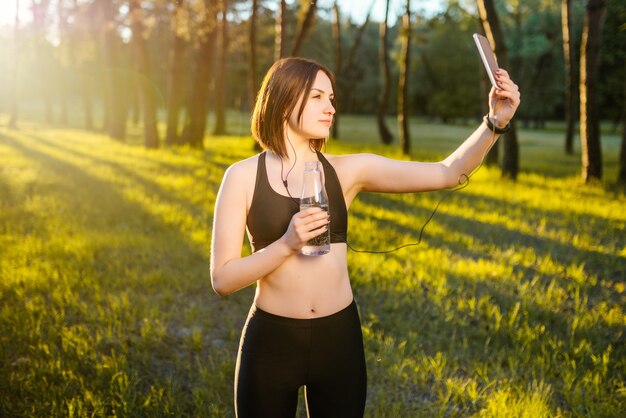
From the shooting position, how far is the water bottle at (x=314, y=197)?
88.2 inches

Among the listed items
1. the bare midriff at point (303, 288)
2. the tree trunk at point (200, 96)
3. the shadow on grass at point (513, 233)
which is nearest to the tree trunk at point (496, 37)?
the shadow on grass at point (513, 233)

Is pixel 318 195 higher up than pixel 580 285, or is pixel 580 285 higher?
pixel 318 195

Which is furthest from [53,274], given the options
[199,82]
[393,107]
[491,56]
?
[393,107]

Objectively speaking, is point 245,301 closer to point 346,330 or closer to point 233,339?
point 233,339

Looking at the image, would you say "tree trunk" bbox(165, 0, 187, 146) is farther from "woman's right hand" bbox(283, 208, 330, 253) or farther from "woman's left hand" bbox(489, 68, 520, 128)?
"woman's right hand" bbox(283, 208, 330, 253)

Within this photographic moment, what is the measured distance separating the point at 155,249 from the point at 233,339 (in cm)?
322

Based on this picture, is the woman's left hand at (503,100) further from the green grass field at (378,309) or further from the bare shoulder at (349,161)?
the green grass field at (378,309)

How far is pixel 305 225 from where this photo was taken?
7.13ft

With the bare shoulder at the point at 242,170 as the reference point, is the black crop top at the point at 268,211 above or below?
below

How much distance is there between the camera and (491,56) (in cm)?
282

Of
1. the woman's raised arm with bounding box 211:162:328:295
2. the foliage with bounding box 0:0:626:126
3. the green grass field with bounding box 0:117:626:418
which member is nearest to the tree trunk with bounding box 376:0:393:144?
the foliage with bounding box 0:0:626:126

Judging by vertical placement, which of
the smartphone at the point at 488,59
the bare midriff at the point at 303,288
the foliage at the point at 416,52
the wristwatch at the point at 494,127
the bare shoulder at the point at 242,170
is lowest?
the bare midriff at the point at 303,288

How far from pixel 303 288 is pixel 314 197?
18.9 inches

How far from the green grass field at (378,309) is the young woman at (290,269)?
1.86 meters
